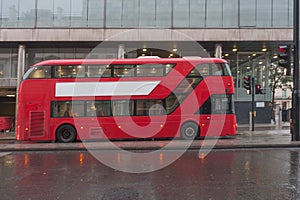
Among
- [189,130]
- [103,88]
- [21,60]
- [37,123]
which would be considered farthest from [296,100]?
[21,60]

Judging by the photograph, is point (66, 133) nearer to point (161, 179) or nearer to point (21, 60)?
point (161, 179)

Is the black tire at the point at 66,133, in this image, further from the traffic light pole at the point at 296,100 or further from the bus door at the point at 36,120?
the traffic light pole at the point at 296,100

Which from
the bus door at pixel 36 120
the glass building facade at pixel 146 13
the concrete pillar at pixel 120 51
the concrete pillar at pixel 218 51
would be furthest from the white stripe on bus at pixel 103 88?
the concrete pillar at pixel 218 51

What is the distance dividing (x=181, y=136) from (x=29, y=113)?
24.7 ft

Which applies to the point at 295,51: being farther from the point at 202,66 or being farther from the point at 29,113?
the point at 29,113

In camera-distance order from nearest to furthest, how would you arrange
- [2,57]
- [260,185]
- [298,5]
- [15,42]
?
1. [260,185]
2. [298,5]
3. [15,42]
4. [2,57]

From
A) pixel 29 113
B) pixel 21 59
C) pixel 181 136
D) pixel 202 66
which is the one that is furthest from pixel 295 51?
pixel 21 59

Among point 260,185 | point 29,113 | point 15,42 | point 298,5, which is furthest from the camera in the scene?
point 15,42

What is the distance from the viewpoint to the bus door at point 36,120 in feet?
44.7

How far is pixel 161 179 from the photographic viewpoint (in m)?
6.49

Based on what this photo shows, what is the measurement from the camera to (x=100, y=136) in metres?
13.9

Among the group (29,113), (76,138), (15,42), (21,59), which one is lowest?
(76,138)

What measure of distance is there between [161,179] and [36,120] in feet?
30.4

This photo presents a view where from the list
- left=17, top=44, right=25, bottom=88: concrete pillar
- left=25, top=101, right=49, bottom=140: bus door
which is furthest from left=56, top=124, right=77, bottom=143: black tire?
left=17, top=44, right=25, bottom=88: concrete pillar
